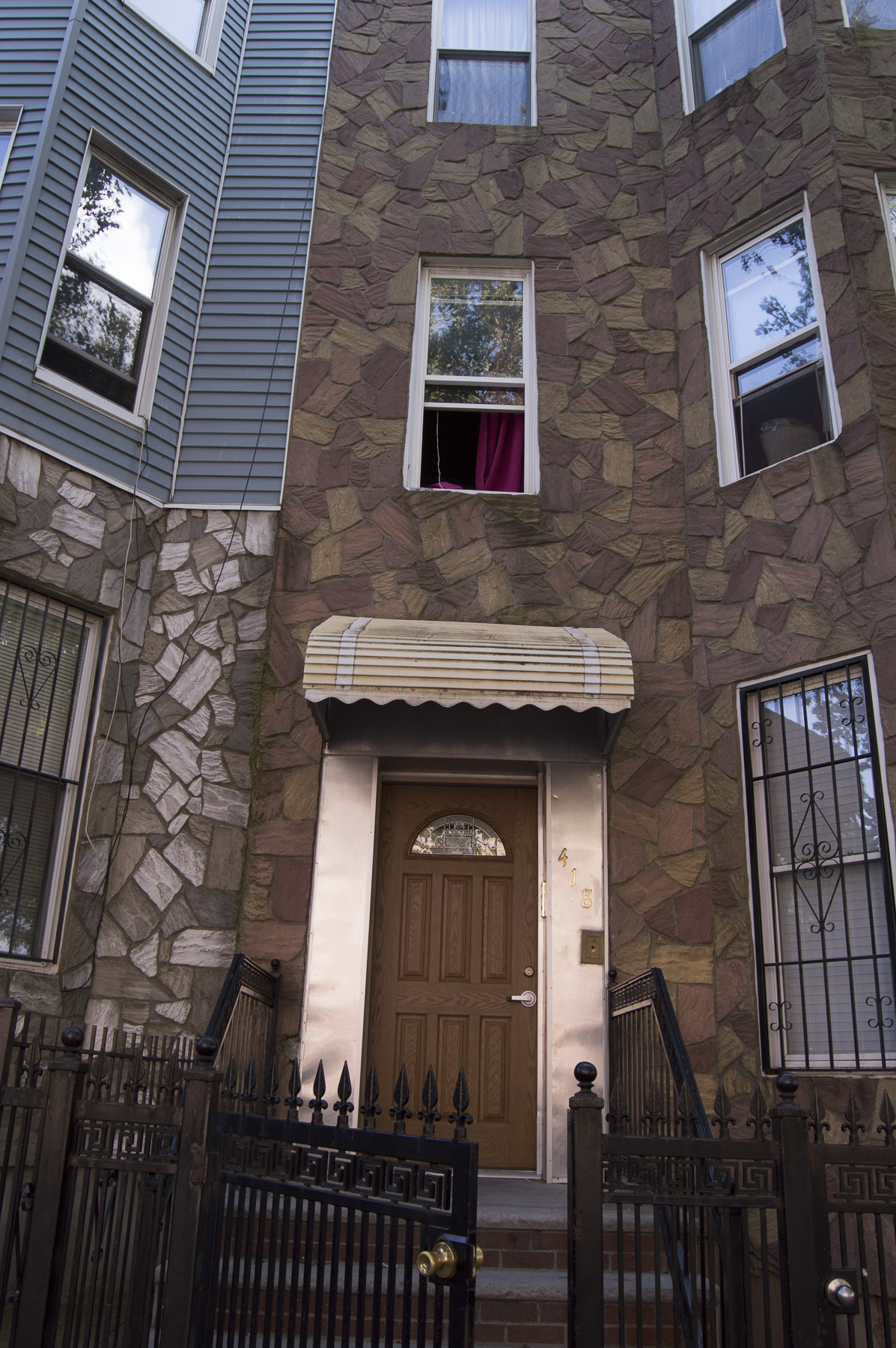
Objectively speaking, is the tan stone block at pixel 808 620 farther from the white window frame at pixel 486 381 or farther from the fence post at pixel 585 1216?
the fence post at pixel 585 1216

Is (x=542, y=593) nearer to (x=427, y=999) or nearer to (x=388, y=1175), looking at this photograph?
(x=427, y=999)

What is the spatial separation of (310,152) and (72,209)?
7.09 ft

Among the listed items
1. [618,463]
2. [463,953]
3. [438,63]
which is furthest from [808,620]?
[438,63]

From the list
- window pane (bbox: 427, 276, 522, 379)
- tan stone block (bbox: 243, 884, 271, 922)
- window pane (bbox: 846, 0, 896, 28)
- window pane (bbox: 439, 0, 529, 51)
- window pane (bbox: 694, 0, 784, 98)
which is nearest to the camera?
tan stone block (bbox: 243, 884, 271, 922)

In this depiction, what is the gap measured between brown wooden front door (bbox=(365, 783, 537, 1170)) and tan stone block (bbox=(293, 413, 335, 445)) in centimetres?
262

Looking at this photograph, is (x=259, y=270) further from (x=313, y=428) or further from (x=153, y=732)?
(x=153, y=732)

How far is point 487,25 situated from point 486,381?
3.83 metres

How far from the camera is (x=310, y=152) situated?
8.70 metres

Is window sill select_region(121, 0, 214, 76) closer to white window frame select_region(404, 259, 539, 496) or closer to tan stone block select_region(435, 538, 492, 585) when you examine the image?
white window frame select_region(404, 259, 539, 496)

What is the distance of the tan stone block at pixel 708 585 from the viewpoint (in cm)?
700

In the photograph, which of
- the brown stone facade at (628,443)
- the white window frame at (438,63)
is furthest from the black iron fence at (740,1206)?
the white window frame at (438,63)

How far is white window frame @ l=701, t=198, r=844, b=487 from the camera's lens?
6949 mm

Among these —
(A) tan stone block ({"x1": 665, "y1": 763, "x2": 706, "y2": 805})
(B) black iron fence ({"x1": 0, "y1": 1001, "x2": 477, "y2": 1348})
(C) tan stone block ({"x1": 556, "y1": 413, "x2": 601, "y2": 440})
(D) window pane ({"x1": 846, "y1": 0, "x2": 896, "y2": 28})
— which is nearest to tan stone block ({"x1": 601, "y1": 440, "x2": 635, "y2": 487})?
(C) tan stone block ({"x1": 556, "y1": 413, "x2": 601, "y2": 440})

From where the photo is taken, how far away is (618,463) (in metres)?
7.64
